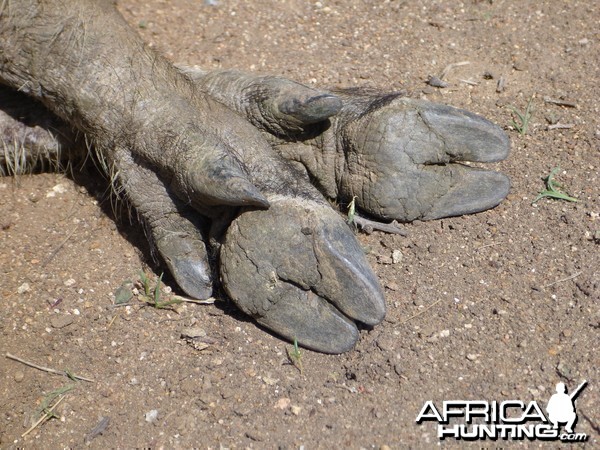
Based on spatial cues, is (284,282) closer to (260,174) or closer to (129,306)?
(260,174)

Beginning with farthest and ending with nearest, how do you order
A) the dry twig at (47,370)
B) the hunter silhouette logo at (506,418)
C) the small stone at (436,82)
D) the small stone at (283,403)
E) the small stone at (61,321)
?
the small stone at (436,82), the small stone at (61,321), the dry twig at (47,370), the small stone at (283,403), the hunter silhouette logo at (506,418)

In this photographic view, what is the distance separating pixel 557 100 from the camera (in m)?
3.32

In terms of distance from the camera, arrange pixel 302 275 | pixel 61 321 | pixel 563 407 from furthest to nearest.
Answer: pixel 61 321 < pixel 302 275 < pixel 563 407

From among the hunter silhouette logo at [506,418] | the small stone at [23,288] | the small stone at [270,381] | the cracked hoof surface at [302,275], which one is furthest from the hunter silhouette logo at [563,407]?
the small stone at [23,288]

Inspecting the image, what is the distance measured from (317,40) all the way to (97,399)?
2.19 meters

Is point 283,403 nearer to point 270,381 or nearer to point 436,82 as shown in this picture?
point 270,381

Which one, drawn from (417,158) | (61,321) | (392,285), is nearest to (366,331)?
(392,285)

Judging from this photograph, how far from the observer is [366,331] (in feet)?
8.34

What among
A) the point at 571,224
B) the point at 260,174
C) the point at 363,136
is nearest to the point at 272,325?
the point at 260,174

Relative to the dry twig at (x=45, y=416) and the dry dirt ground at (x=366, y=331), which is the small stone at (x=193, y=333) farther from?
the dry twig at (x=45, y=416)

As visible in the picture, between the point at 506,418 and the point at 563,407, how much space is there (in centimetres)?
18

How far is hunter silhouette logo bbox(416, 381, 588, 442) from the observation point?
2275mm

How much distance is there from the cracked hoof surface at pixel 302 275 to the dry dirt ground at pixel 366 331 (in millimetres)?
120

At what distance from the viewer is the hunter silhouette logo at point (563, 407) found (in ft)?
7.47
